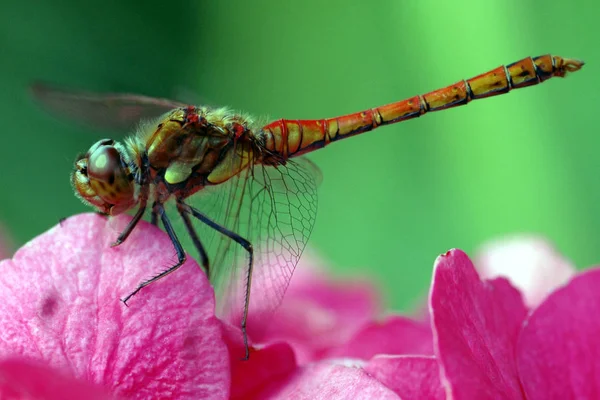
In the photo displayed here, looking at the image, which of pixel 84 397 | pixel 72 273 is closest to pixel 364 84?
pixel 72 273

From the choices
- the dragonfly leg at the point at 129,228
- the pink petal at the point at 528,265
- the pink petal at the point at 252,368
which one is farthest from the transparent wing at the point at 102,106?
the pink petal at the point at 528,265

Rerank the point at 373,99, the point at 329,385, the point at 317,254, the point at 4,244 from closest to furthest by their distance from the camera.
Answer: the point at 329,385, the point at 4,244, the point at 317,254, the point at 373,99

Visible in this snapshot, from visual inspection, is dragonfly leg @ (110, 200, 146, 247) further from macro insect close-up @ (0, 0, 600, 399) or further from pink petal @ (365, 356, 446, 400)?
pink petal @ (365, 356, 446, 400)

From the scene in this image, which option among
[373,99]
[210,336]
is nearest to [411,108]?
[210,336]

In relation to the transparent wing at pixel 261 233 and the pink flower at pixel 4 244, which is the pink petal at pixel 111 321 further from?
the pink flower at pixel 4 244

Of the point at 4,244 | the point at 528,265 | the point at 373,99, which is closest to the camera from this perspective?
the point at 528,265

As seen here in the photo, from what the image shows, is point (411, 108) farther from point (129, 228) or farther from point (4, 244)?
point (4, 244)

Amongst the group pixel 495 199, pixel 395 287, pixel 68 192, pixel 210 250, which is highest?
pixel 68 192

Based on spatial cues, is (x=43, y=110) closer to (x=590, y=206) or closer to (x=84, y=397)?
(x=84, y=397)

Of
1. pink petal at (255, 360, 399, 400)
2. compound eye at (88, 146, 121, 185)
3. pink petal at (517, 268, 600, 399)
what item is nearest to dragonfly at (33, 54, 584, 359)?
compound eye at (88, 146, 121, 185)
